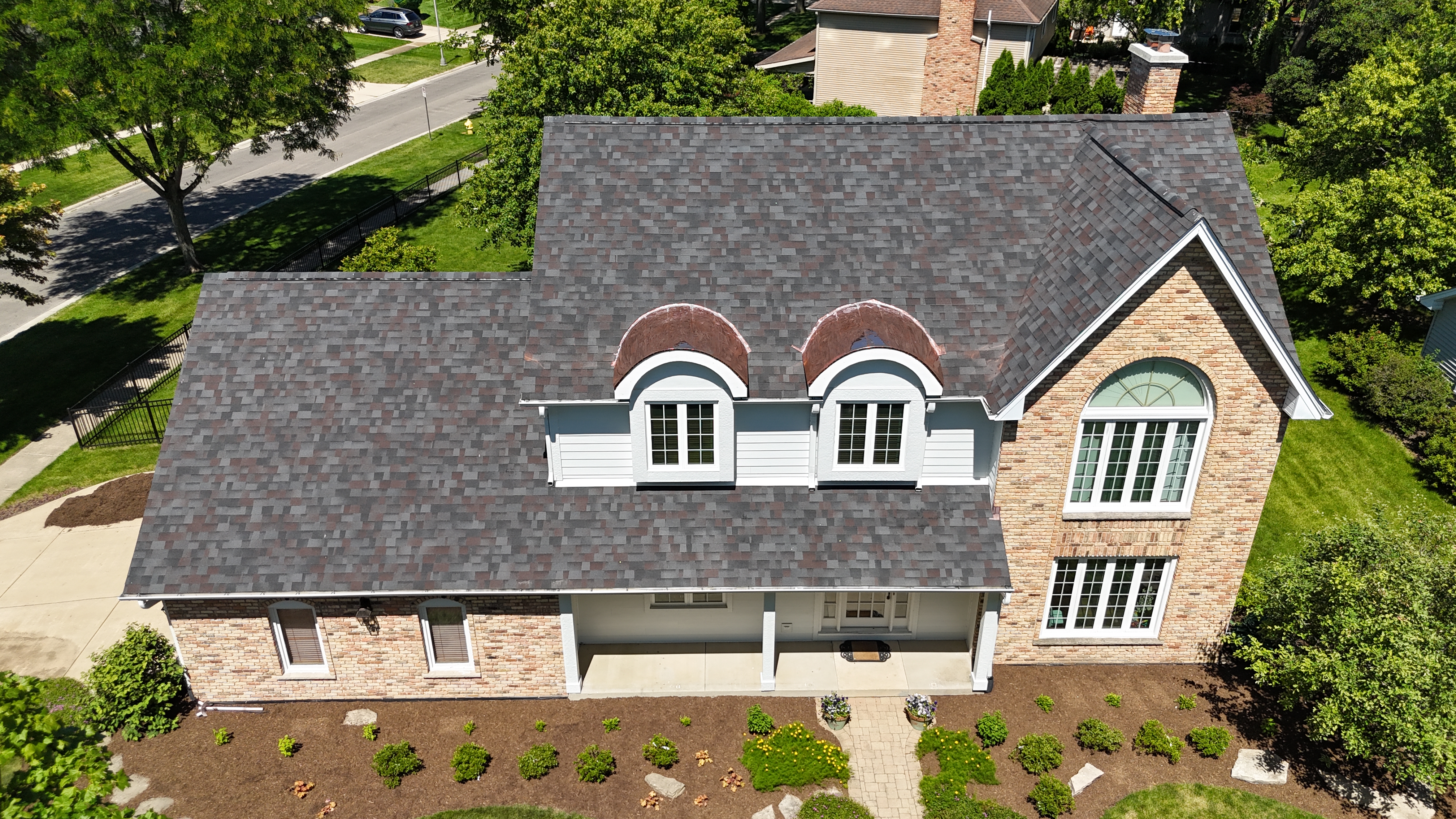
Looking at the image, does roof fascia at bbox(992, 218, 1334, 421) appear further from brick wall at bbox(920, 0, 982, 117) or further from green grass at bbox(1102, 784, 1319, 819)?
brick wall at bbox(920, 0, 982, 117)

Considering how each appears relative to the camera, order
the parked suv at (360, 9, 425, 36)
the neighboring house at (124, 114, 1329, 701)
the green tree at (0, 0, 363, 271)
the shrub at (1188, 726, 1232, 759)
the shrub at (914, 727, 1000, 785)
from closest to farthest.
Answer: the neighboring house at (124, 114, 1329, 701), the shrub at (914, 727, 1000, 785), the shrub at (1188, 726, 1232, 759), the green tree at (0, 0, 363, 271), the parked suv at (360, 9, 425, 36)

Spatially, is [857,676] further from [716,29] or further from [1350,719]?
[716,29]

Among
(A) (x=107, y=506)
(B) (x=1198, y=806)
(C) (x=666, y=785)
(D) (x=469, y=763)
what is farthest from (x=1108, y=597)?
(A) (x=107, y=506)

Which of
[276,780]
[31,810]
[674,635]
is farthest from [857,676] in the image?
[31,810]

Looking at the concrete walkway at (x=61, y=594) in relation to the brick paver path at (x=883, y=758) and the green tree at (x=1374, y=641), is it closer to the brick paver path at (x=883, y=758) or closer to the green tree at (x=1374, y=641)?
the brick paver path at (x=883, y=758)

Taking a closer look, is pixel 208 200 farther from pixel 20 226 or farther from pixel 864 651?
pixel 864 651

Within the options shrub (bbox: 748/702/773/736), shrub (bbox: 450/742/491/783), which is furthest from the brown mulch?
shrub (bbox: 748/702/773/736)
